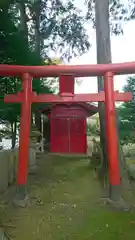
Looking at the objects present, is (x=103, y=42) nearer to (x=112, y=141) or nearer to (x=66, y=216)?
(x=112, y=141)

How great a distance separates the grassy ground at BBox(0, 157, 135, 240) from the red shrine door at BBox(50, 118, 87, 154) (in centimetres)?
684

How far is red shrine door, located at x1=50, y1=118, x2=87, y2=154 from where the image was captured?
13680 millimetres

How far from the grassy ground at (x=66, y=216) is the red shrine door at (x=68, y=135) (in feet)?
22.4

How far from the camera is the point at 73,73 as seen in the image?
5.40 meters

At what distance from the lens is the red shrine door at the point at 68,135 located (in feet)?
44.9

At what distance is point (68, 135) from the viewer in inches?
542

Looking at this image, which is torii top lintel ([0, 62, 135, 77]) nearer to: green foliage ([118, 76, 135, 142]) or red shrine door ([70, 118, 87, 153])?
red shrine door ([70, 118, 87, 153])

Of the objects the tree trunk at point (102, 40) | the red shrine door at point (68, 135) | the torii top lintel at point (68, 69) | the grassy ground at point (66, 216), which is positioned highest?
the tree trunk at point (102, 40)

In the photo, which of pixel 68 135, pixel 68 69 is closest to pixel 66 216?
Result: pixel 68 69

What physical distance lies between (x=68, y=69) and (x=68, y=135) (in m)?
8.70

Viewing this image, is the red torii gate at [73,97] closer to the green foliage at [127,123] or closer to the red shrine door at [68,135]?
the red shrine door at [68,135]

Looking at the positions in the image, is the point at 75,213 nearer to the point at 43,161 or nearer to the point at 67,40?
the point at 43,161

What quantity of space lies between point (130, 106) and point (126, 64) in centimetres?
1294

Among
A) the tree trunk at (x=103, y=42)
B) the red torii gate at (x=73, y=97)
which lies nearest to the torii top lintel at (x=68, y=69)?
the red torii gate at (x=73, y=97)
